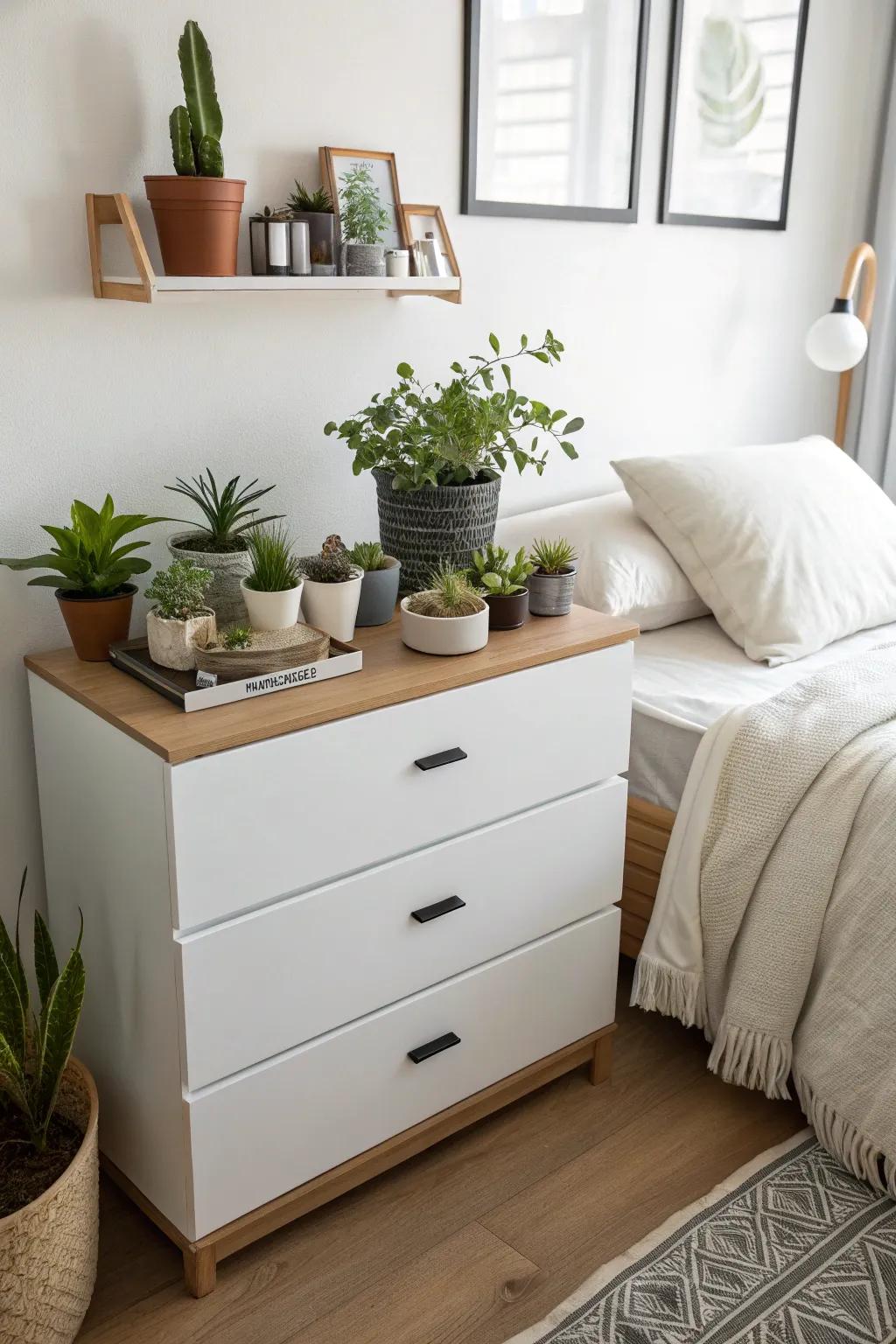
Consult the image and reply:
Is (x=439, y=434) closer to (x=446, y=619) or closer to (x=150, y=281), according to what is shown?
(x=446, y=619)

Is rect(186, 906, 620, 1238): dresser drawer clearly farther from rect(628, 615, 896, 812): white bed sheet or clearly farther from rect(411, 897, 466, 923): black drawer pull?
rect(628, 615, 896, 812): white bed sheet

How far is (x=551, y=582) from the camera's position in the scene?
1848 millimetres

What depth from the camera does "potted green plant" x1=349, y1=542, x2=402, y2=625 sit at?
5.74 feet

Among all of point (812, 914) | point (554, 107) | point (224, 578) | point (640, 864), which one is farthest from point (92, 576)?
point (554, 107)

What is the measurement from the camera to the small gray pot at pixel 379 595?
68.7 inches

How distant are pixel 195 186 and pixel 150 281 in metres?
0.16

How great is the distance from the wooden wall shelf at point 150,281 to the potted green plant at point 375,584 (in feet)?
1.22

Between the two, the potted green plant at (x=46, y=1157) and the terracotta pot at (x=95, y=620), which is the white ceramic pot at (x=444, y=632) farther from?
the potted green plant at (x=46, y=1157)

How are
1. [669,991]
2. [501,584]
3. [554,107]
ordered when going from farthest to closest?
[554,107] → [669,991] → [501,584]

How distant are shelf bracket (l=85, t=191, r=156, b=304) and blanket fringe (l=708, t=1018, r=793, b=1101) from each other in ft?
4.45

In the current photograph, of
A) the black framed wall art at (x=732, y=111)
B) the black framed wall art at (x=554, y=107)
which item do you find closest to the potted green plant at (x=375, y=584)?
the black framed wall art at (x=554, y=107)

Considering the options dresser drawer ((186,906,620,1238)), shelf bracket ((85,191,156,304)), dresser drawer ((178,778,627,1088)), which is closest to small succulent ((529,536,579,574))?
dresser drawer ((178,778,627,1088))

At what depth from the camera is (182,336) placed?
178 cm

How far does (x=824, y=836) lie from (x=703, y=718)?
0.90ft
